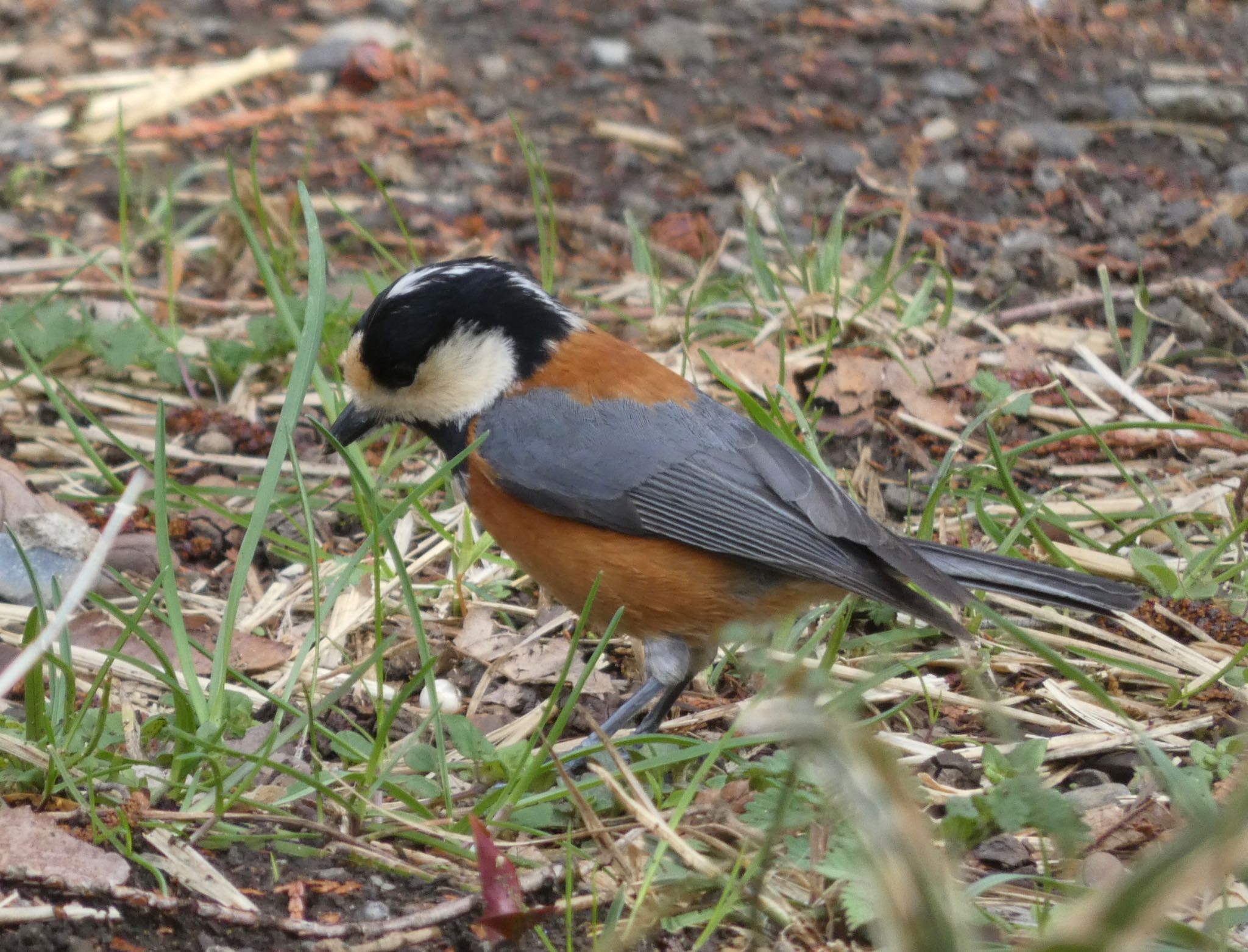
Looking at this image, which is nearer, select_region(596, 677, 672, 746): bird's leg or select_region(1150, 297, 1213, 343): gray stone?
select_region(596, 677, 672, 746): bird's leg

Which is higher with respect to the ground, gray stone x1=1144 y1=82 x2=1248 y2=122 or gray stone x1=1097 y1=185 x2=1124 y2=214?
gray stone x1=1144 y1=82 x2=1248 y2=122

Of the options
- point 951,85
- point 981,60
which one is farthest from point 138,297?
point 981,60

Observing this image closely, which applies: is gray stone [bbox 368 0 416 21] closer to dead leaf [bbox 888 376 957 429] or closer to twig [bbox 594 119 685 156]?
twig [bbox 594 119 685 156]

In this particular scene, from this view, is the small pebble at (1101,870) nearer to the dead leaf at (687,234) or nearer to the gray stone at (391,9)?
the dead leaf at (687,234)

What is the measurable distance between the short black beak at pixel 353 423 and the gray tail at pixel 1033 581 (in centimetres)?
184

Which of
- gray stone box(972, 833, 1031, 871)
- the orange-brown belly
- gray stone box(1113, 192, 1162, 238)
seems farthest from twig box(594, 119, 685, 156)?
gray stone box(972, 833, 1031, 871)

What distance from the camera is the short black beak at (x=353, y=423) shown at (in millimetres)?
4922

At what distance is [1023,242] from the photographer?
7.65 metres

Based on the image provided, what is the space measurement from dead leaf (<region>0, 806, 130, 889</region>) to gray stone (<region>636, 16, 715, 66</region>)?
299 inches

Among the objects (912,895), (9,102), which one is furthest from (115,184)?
(912,895)

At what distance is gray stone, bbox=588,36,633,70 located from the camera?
9.82m

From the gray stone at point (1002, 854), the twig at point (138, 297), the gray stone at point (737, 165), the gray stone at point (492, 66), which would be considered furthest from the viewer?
the gray stone at point (492, 66)

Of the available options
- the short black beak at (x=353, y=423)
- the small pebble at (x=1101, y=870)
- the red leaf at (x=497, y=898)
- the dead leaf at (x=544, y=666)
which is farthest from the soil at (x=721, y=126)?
the red leaf at (x=497, y=898)

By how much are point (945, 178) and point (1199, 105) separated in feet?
5.84
